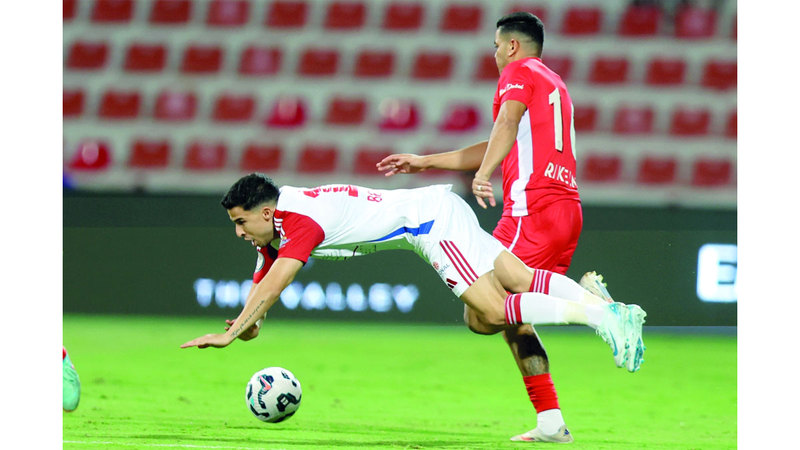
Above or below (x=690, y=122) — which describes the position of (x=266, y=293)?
below

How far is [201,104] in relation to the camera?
1320 centimetres

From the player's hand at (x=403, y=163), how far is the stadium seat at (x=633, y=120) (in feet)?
25.8

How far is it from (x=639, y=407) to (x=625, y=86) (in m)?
7.60

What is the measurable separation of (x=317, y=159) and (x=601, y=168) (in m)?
3.24

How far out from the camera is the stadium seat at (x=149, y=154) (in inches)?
497

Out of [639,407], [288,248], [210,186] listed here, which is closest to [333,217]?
[288,248]

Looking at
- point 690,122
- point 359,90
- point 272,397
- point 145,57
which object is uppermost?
point 145,57

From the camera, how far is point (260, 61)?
13.4m

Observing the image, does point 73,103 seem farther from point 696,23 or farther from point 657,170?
point 696,23

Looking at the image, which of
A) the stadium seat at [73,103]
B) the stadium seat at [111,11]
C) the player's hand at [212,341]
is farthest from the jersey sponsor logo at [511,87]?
the stadium seat at [111,11]

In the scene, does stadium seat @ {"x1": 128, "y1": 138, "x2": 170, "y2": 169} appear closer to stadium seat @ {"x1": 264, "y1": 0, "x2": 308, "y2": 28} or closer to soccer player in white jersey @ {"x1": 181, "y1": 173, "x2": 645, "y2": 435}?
stadium seat @ {"x1": 264, "y1": 0, "x2": 308, "y2": 28}

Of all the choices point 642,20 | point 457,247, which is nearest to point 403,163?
point 457,247

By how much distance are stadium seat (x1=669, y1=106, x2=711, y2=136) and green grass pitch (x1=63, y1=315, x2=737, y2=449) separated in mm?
3628

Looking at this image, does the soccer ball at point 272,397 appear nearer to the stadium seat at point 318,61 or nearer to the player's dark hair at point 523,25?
the player's dark hair at point 523,25
